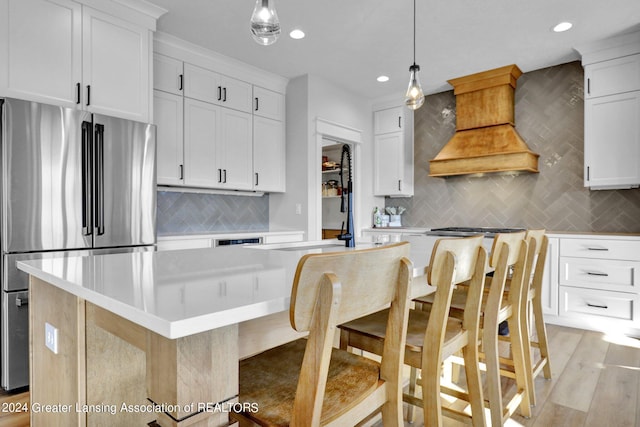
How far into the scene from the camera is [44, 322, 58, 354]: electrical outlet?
1.26m

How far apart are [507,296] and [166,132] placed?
302 cm

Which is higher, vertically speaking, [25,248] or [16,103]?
[16,103]

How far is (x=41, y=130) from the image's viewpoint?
2.21 metres

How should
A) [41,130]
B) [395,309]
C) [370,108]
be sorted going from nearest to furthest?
[395,309], [41,130], [370,108]

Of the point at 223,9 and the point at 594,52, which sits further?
the point at 594,52

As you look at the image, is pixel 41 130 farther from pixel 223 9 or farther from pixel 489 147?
pixel 489 147

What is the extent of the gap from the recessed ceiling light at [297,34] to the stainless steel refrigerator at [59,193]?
1.50 metres

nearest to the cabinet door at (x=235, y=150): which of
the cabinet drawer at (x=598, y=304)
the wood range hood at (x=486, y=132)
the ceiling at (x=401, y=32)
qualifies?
the ceiling at (x=401, y=32)

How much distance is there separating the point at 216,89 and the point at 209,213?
129 centimetres

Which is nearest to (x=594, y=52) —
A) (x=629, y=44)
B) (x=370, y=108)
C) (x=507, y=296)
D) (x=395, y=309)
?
(x=629, y=44)

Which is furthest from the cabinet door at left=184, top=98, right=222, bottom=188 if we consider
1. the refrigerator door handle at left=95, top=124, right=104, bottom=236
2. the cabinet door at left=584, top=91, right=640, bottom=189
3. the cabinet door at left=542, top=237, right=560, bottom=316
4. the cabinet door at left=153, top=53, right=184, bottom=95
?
the cabinet door at left=584, top=91, right=640, bottom=189

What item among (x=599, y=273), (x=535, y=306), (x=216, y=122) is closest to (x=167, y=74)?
(x=216, y=122)

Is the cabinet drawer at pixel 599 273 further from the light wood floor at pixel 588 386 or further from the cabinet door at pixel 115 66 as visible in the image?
the cabinet door at pixel 115 66

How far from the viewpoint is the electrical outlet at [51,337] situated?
126cm
